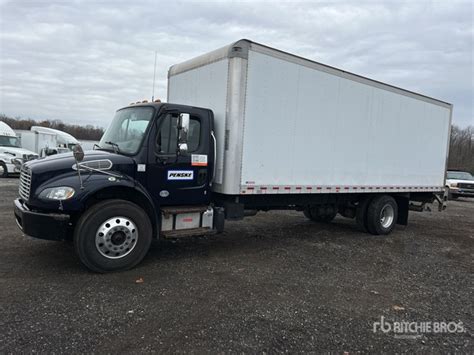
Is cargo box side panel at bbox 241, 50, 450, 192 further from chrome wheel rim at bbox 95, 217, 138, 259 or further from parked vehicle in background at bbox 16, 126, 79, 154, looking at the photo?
parked vehicle in background at bbox 16, 126, 79, 154

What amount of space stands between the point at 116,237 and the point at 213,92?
2.86 metres

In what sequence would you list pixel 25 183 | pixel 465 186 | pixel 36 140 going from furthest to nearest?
pixel 36 140 < pixel 465 186 < pixel 25 183

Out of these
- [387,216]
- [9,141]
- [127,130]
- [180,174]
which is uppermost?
[127,130]

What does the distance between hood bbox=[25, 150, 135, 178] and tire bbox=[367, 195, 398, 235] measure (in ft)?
19.3

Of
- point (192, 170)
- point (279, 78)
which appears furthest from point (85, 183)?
point (279, 78)

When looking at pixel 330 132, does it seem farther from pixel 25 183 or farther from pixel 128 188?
pixel 25 183

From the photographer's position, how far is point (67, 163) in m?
5.19

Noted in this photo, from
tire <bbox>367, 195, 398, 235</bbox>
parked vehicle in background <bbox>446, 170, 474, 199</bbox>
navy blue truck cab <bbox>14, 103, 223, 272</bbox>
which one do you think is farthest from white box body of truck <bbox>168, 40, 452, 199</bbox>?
parked vehicle in background <bbox>446, 170, 474, 199</bbox>

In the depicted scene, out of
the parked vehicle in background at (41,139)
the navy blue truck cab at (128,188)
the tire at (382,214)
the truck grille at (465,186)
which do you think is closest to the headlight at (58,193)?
the navy blue truck cab at (128,188)

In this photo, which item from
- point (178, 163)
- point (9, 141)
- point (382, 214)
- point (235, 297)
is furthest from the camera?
point (9, 141)

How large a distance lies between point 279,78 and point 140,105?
2396 mm

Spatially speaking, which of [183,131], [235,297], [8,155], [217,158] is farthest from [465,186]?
[8,155]

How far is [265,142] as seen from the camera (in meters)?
6.36

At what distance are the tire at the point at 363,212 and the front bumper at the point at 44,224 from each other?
6564 mm
